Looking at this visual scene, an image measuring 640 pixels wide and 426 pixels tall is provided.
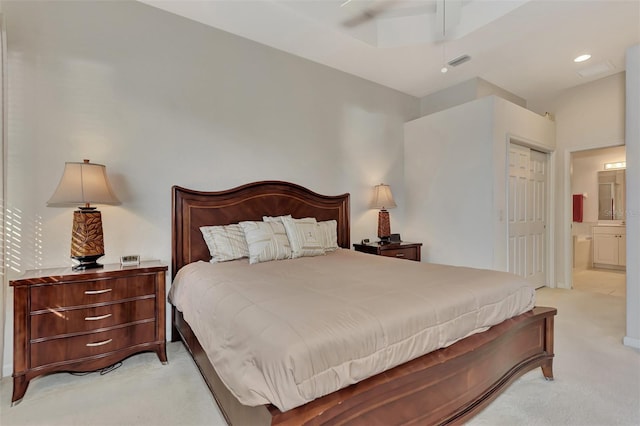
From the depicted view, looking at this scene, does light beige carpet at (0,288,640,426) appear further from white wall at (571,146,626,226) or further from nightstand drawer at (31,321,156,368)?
white wall at (571,146,626,226)

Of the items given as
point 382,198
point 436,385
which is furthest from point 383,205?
point 436,385

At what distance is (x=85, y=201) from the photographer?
209cm

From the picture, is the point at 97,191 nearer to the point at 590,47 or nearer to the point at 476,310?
the point at 476,310

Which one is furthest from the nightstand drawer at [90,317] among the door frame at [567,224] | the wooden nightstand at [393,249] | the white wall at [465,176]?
the door frame at [567,224]

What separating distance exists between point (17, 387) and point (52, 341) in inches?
11.1

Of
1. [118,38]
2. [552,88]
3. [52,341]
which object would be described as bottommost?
[52,341]

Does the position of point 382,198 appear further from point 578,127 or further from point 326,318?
point 578,127

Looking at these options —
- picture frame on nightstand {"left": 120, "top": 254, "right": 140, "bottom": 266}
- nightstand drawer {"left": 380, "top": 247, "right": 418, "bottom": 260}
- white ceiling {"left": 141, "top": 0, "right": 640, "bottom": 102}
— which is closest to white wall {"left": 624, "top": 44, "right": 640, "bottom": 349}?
white ceiling {"left": 141, "top": 0, "right": 640, "bottom": 102}

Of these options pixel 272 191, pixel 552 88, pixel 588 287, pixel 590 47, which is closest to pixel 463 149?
pixel 590 47

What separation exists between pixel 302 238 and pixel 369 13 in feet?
7.86

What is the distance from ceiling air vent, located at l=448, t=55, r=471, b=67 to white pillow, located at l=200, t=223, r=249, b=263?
314cm

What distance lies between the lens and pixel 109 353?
2.11m

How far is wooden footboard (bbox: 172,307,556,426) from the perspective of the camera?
1091 millimetres

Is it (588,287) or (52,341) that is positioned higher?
(52,341)
